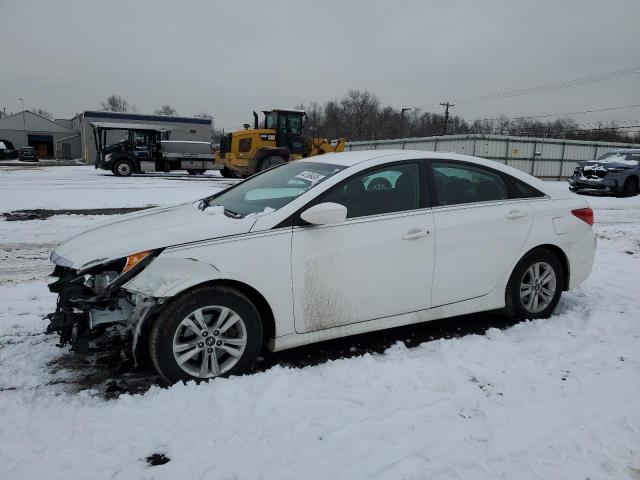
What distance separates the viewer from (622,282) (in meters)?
5.52

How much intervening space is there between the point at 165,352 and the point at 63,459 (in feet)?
2.59

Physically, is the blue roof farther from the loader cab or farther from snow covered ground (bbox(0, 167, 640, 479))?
snow covered ground (bbox(0, 167, 640, 479))

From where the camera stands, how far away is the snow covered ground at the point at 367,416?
2.40 metres

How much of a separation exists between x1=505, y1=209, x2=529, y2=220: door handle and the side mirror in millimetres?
1666

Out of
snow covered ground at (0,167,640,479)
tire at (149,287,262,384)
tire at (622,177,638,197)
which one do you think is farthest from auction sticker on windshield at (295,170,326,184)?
tire at (622,177,638,197)

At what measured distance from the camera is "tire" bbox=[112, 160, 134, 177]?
2336 centimetres

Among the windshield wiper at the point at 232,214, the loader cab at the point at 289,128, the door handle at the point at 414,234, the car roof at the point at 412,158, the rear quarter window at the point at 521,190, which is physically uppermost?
the loader cab at the point at 289,128

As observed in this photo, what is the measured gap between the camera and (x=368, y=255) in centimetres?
350

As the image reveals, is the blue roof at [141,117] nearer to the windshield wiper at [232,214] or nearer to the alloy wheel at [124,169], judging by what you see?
the alloy wheel at [124,169]

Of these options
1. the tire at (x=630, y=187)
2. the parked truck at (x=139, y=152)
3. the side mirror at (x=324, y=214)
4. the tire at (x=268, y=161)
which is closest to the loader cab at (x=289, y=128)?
the tire at (x=268, y=161)

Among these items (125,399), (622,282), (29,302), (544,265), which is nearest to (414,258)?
(544,265)

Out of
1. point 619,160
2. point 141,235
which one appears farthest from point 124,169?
point 141,235

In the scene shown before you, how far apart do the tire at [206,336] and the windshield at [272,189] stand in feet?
2.38

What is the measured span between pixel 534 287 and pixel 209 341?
2931 mm
